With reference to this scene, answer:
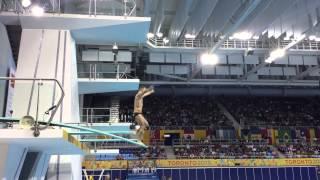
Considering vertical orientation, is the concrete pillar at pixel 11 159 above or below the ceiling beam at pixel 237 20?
below

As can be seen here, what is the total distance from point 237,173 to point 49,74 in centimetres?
1970

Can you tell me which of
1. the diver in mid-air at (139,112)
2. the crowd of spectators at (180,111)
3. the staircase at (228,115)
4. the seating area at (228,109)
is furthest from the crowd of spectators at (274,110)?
the diver in mid-air at (139,112)

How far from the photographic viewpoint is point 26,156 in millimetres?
6582

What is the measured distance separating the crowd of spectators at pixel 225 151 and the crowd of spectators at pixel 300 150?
929 mm

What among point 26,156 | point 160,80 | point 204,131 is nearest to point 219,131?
point 204,131

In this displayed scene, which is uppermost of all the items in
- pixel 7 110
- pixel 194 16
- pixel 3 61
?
pixel 194 16

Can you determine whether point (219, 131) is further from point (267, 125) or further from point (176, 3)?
point (176, 3)

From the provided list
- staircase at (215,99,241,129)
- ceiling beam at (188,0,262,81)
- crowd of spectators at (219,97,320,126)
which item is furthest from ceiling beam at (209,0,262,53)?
crowd of spectators at (219,97,320,126)

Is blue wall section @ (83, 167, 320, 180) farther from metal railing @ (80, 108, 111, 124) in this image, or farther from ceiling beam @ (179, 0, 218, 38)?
ceiling beam @ (179, 0, 218, 38)

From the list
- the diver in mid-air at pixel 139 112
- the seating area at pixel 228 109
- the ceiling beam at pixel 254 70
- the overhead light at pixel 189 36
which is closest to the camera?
the diver in mid-air at pixel 139 112

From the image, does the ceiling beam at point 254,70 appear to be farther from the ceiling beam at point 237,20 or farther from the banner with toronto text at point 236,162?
the banner with toronto text at point 236,162

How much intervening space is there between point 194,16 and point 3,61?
1216 centimetres

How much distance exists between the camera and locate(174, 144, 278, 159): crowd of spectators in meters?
28.1

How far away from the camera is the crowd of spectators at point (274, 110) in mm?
36250
